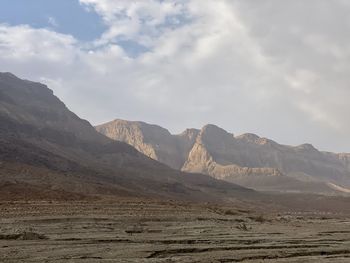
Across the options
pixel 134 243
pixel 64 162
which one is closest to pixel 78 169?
pixel 64 162

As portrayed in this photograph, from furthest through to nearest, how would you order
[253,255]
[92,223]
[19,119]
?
[19,119], [92,223], [253,255]

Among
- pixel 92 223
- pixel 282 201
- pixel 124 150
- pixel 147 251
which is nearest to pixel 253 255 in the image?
pixel 147 251

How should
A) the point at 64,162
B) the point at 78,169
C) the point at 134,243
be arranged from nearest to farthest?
the point at 134,243 → the point at 78,169 → the point at 64,162

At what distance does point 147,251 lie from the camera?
16766 millimetres

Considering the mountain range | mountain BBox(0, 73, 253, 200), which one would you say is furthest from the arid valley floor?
the mountain range

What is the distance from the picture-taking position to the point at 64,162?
97062mm

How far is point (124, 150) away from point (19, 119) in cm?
3111

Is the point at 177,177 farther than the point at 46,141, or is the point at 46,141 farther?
the point at 177,177

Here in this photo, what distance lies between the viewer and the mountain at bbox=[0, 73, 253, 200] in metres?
71.6

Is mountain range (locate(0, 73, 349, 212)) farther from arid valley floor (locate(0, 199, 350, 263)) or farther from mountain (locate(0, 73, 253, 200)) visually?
arid valley floor (locate(0, 199, 350, 263))

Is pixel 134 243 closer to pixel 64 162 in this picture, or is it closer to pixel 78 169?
pixel 78 169

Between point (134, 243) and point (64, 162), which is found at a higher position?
point (64, 162)

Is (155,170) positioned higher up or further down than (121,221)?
higher up

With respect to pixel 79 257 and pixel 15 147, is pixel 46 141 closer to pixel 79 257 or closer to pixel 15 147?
pixel 15 147
